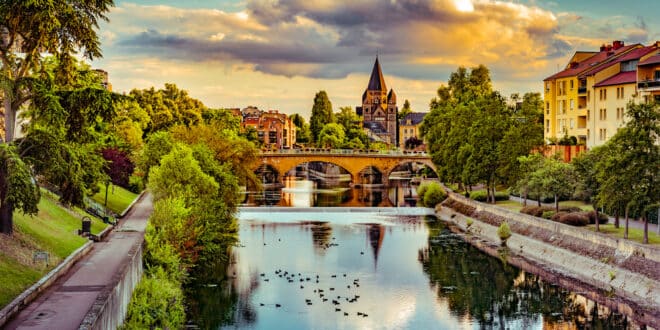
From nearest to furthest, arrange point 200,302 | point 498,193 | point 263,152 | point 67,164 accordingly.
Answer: point 67,164, point 200,302, point 498,193, point 263,152

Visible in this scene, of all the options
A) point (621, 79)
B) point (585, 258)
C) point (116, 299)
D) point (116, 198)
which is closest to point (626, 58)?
point (621, 79)

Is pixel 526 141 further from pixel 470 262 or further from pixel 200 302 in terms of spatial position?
pixel 200 302

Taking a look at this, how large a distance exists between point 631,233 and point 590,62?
43921 millimetres

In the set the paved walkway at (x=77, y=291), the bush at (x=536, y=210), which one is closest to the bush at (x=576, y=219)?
the bush at (x=536, y=210)

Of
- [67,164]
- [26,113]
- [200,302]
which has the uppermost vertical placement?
[26,113]

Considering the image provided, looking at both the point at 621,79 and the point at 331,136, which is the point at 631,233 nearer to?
the point at 621,79

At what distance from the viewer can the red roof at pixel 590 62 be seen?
82.2 m

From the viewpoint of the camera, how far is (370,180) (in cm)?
14350

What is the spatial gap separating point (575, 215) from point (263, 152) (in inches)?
3119

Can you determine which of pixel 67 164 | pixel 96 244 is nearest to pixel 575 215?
pixel 96 244

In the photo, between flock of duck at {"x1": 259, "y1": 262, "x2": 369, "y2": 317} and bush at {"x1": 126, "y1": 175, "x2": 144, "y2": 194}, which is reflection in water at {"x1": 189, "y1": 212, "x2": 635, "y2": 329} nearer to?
flock of duck at {"x1": 259, "y1": 262, "x2": 369, "y2": 317}

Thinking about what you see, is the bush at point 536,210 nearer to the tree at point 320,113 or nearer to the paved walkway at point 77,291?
the paved walkway at point 77,291

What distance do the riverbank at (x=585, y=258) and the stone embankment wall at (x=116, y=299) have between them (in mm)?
21815

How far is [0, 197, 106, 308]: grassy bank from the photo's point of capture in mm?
28328
